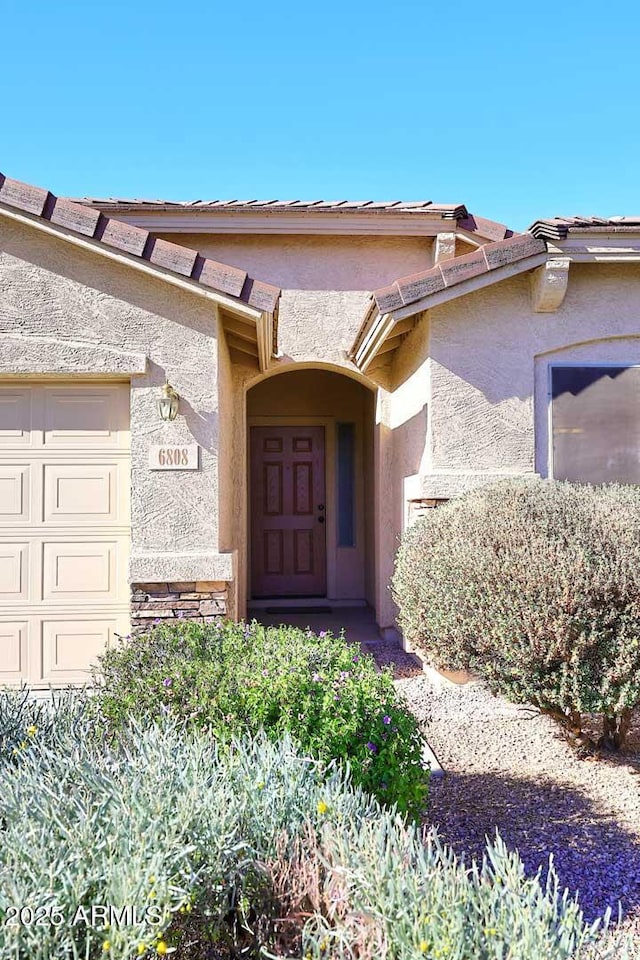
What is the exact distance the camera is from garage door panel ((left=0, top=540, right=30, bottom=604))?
6.05m

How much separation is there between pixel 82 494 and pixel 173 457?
0.92 metres

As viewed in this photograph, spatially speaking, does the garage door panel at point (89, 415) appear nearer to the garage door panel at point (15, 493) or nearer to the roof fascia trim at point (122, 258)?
the garage door panel at point (15, 493)

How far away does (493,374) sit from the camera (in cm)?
653

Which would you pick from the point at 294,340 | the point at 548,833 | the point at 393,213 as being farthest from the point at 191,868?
the point at 393,213

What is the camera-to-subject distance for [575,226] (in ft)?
20.7

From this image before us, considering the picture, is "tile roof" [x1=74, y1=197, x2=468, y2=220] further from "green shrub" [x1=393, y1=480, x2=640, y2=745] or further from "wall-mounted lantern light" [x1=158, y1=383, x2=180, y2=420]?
"green shrub" [x1=393, y1=480, x2=640, y2=745]

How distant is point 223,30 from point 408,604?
837cm

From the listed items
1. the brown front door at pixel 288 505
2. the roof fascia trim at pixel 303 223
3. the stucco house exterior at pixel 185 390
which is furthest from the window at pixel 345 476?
the roof fascia trim at pixel 303 223

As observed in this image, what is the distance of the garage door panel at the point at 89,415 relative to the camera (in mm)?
6133

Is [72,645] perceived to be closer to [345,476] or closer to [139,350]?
[139,350]

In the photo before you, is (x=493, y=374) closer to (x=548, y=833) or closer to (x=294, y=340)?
(x=294, y=340)

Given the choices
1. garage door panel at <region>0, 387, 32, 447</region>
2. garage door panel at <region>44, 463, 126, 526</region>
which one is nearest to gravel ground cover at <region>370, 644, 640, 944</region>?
garage door panel at <region>44, 463, 126, 526</region>

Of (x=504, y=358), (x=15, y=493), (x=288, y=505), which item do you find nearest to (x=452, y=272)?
(x=504, y=358)

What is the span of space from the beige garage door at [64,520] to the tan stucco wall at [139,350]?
25 cm
